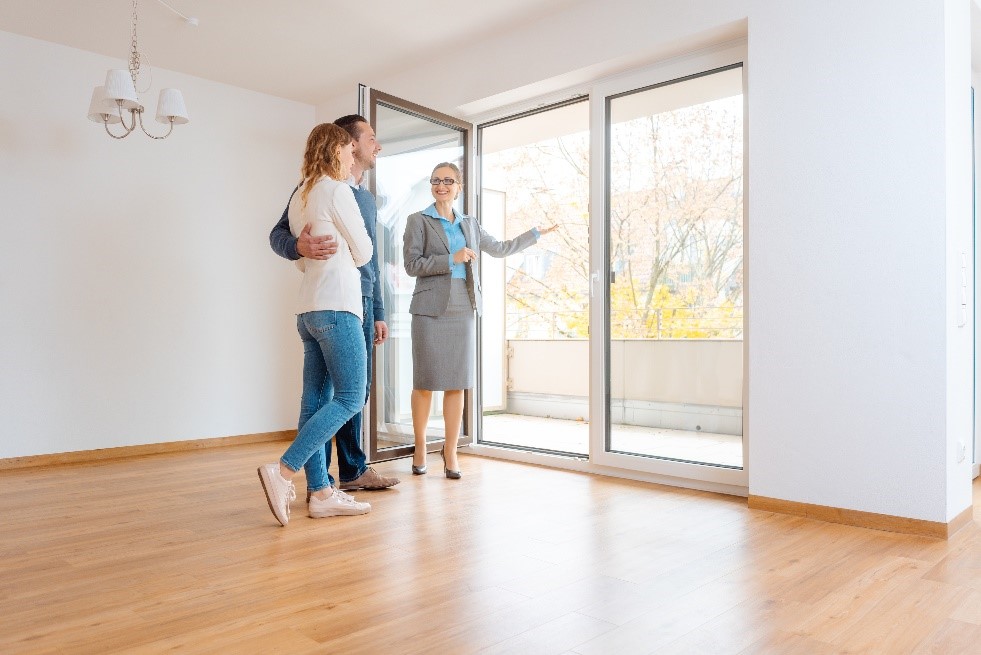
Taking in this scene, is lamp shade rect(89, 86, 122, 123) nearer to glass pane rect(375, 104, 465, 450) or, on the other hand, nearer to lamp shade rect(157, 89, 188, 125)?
lamp shade rect(157, 89, 188, 125)

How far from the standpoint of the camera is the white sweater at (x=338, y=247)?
253cm

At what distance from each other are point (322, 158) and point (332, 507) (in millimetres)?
1275

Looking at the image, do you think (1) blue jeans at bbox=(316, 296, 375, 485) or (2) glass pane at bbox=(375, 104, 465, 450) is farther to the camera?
(2) glass pane at bbox=(375, 104, 465, 450)

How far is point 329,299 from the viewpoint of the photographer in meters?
2.52

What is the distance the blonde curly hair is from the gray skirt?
1.06 m

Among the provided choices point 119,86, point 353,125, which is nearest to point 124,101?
point 119,86

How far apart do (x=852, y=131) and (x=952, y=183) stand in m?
0.38

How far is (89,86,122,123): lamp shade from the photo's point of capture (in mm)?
3465

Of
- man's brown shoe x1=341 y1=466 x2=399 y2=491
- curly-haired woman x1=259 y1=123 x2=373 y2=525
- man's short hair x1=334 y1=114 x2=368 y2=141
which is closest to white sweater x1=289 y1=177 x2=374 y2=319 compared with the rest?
curly-haired woman x1=259 y1=123 x2=373 y2=525

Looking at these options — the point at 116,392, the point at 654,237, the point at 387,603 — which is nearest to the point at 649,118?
the point at 654,237

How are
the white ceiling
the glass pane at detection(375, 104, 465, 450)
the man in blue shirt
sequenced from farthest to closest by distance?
1. the glass pane at detection(375, 104, 465, 450)
2. the white ceiling
3. the man in blue shirt

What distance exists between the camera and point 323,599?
1.83 m

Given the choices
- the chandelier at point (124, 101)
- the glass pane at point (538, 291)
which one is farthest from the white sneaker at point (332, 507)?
the glass pane at point (538, 291)

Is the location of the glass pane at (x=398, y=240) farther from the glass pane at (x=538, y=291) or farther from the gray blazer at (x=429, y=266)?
the glass pane at (x=538, y=291)
